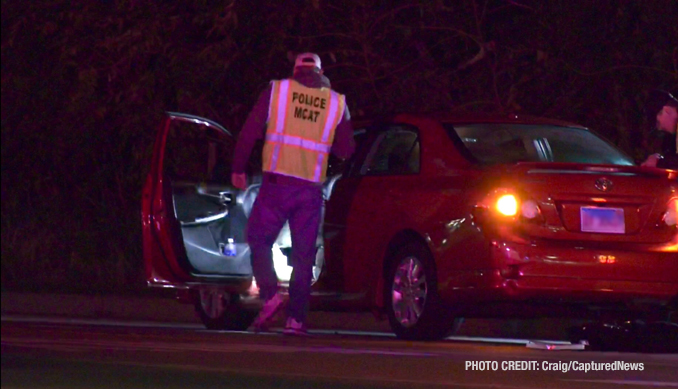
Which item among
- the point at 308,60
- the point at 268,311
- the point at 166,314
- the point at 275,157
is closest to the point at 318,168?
the point at 275,157

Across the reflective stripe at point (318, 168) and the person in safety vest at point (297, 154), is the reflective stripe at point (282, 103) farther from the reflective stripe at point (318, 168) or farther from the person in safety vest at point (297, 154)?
the reflective stripe at point (318, 168)

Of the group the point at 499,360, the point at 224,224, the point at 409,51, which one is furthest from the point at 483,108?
the point at 499,360

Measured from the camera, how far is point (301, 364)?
25.7 feet

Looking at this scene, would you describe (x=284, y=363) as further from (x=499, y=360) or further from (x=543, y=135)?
(x=543, y=135)

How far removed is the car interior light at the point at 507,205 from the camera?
378 inches

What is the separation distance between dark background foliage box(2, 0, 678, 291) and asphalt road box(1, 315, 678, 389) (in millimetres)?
5092

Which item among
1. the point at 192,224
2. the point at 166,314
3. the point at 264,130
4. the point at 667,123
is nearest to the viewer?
the point at 264,130

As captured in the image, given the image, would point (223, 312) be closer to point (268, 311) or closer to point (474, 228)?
point (268, 311)

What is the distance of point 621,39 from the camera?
14.5 m

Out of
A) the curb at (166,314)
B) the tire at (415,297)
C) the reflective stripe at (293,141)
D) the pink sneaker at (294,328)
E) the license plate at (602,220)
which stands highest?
the reflective stripe at (293,141)

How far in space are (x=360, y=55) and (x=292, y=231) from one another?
569 cm

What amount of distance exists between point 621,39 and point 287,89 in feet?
17.6

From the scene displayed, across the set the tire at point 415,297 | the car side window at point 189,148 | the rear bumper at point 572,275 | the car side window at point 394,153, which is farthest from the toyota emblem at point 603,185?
the car side window at point 189,148

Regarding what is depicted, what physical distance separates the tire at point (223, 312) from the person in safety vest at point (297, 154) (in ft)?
7.16
